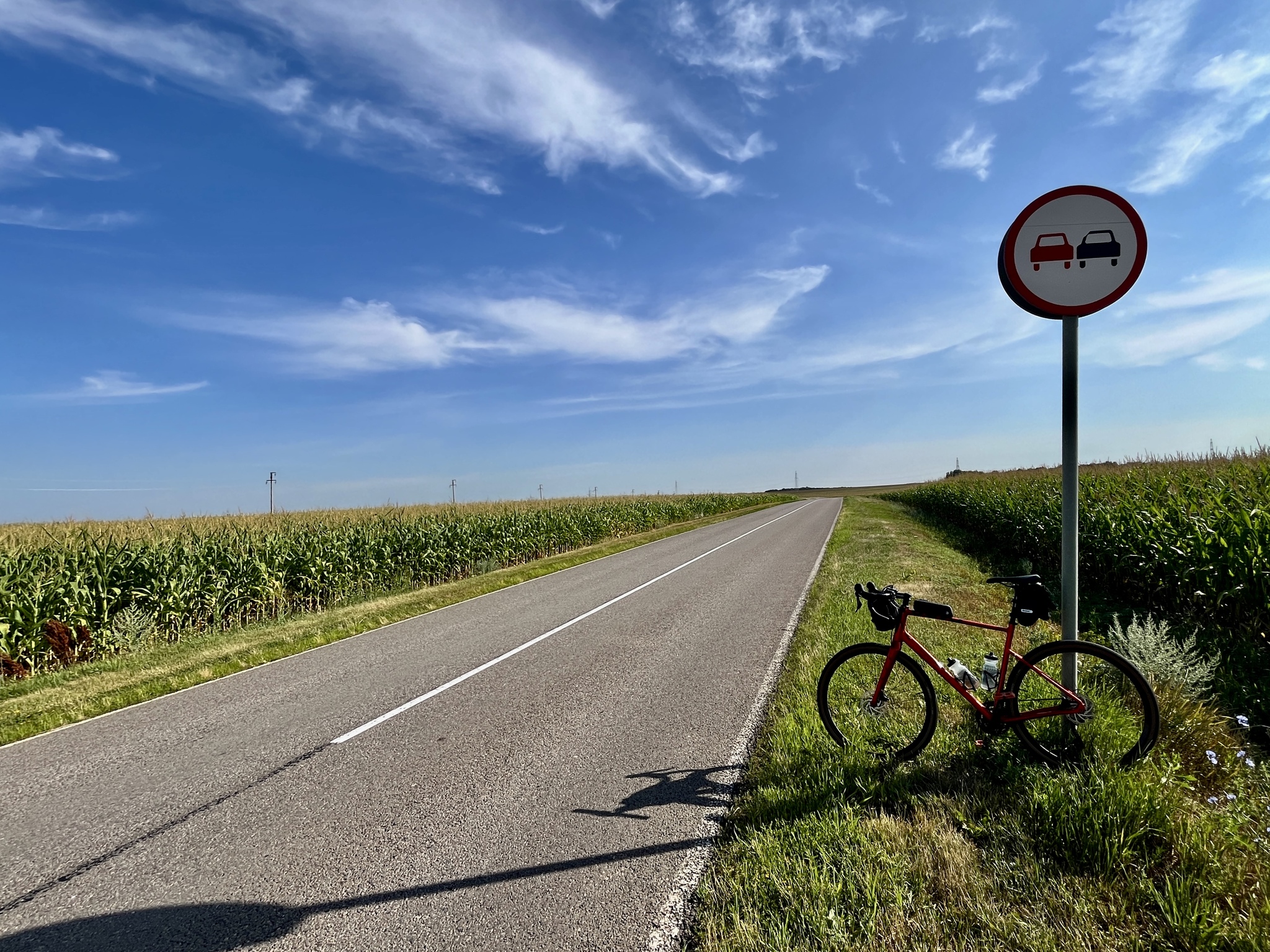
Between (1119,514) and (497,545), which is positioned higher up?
(1119,514)

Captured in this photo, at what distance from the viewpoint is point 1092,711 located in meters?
4.06

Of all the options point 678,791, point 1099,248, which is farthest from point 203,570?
point 1099,248

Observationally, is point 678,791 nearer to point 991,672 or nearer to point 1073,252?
point 991,672

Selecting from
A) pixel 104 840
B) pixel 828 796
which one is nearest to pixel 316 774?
pixel 104 840

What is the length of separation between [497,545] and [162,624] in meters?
11.5

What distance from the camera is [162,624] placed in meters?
12.0

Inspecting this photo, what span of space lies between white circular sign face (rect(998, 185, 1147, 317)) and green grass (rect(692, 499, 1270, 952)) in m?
2.91

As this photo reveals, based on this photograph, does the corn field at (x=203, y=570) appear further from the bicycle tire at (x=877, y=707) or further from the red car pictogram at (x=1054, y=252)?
the red car pictogram at (x=1054, y=252)

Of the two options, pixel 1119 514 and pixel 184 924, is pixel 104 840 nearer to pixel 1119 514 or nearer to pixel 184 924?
pixel 184 924

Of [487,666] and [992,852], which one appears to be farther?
[487,666]

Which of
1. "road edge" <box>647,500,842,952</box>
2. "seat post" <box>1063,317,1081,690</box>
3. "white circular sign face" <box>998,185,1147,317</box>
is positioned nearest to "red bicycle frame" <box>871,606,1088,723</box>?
"seat post" <box>1063,317,1081,690</box>

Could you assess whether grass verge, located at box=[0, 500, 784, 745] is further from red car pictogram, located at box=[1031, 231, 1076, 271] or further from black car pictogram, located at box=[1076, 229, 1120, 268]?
black car pictogram, located at box=[1076, 229, 1120, 268]

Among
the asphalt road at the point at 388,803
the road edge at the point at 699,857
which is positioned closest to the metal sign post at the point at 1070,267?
the road edge at the point at 699,857

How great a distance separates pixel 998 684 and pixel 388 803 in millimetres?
4205
